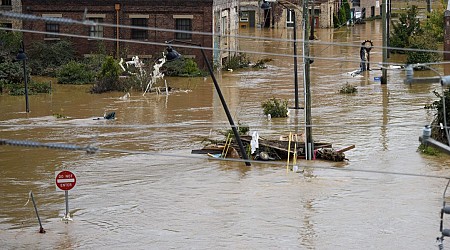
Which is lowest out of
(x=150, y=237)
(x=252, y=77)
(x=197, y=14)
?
(x=150, y=237)

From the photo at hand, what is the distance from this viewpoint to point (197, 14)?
167 ft

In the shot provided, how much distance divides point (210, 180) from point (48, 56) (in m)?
26.6

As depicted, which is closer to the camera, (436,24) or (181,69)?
(181,69)

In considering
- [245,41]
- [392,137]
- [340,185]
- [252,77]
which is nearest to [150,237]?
[340,185]

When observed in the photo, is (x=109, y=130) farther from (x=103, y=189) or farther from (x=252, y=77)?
(x=252, y=77)

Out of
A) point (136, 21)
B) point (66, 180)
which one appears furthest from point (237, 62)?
point (66, 180)

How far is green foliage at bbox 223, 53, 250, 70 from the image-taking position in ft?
175

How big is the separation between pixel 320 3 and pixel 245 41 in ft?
35.7

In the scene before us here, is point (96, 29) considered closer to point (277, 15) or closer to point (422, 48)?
point (422, 48)

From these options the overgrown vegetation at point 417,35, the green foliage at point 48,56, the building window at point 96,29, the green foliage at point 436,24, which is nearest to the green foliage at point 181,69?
the building window at point 96,29

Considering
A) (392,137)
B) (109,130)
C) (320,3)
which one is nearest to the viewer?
(392,137)

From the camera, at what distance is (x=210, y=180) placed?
2645 cm

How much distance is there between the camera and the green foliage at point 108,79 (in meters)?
44.7

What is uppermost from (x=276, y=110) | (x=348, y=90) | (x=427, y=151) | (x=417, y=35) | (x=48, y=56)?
(x=417, y=35)
